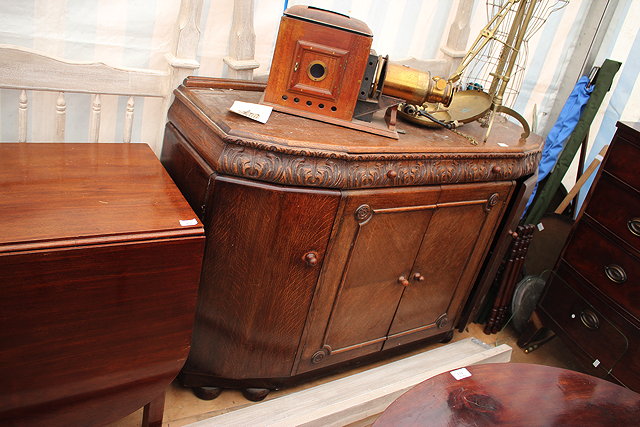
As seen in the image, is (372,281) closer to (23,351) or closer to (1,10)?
(23,351)

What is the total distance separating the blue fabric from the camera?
2.80 meters

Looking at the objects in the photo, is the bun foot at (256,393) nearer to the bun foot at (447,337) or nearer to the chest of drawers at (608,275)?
the bun foot at (447,337)

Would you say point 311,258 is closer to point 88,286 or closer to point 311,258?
point 311,258

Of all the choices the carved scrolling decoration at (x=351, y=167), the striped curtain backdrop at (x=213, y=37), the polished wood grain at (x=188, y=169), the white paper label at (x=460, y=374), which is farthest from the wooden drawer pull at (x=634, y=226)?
the polished wood grain at (x=188, y=169)

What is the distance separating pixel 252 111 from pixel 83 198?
53 cm

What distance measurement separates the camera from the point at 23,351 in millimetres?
1221

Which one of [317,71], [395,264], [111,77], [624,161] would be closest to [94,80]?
[111,77]


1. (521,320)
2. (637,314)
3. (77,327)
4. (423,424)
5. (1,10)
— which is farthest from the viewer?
(521,320)

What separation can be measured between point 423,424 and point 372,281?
740 millimetres

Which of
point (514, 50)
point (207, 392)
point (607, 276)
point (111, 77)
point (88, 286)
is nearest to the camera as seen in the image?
point (88, 286)

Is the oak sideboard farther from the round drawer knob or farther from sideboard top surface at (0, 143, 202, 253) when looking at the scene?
sideboard top surface at (0, 143, 202, 253)

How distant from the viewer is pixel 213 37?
1971 millimetres

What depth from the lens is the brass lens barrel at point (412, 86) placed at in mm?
1894

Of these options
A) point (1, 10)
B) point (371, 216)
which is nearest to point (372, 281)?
point (371, 216)
